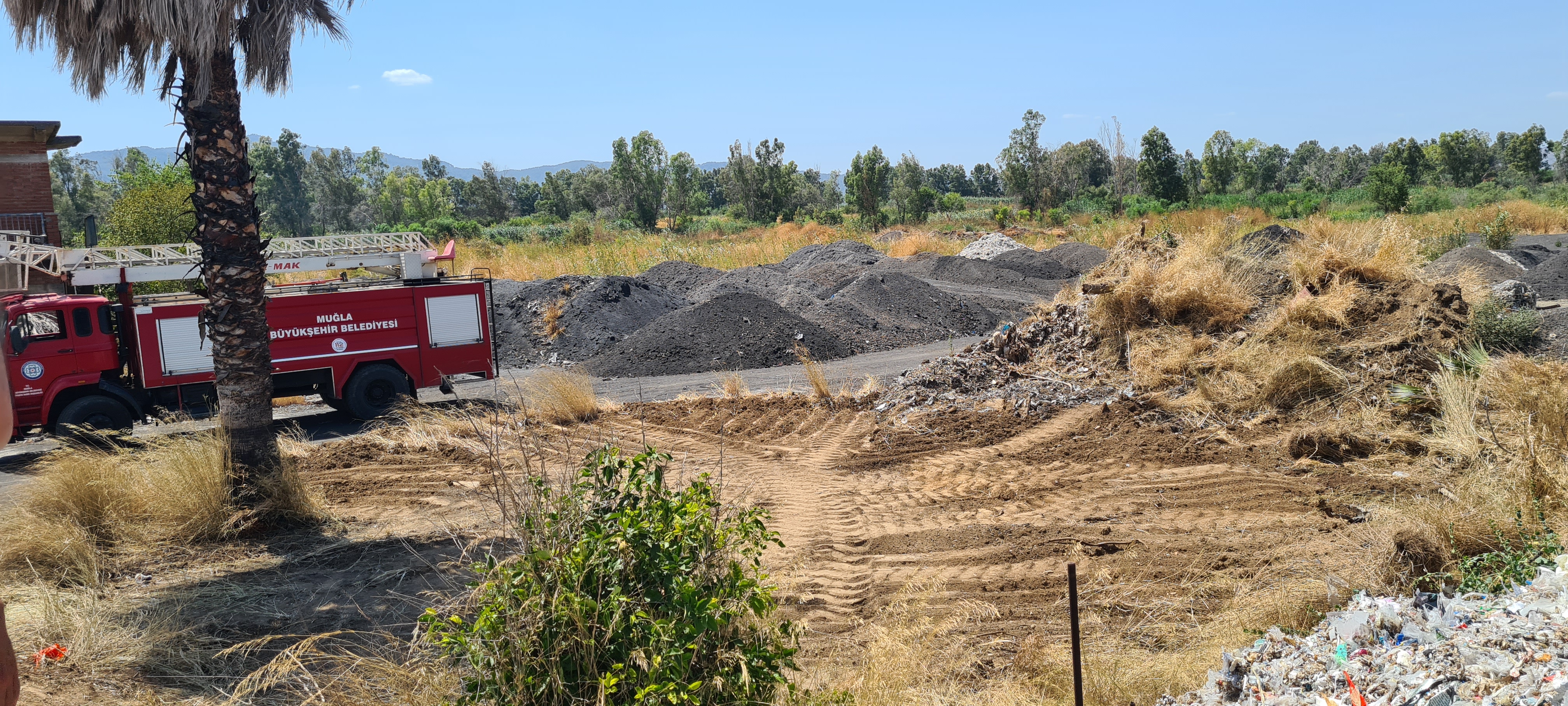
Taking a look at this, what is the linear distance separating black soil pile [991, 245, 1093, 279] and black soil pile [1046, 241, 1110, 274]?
0.17 m

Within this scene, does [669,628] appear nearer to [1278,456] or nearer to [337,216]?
[1278,456]

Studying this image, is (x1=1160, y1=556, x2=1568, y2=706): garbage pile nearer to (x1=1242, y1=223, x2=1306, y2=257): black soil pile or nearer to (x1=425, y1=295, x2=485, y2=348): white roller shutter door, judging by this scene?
(x1=1242, y1=223, x2=1306, y2=257): black soil pile

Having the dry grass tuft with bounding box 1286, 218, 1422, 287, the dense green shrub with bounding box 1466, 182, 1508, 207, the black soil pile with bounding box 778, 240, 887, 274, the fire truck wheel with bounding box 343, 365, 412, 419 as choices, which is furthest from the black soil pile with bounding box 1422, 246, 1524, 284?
the dense green shrub with bounding box 1466, 182, 1508, 207

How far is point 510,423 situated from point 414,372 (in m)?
10.7

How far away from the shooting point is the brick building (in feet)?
99.3

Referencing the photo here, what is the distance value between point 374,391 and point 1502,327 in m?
16.0

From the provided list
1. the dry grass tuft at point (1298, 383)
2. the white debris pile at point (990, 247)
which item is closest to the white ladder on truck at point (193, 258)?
the dry grass tuft at point (1298, 383)

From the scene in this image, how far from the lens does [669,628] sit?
3357 millimetres

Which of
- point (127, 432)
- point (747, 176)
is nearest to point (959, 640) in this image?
point (127, 432)

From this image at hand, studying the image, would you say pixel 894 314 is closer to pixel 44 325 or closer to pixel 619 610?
pixel 44 325

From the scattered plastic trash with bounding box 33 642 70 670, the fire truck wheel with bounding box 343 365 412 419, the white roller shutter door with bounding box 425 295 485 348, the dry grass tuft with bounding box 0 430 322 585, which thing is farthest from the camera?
the white roller shutter door with bounding box 425 295 485 348

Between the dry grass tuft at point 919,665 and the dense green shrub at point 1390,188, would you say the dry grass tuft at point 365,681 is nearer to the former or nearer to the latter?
the dry grass tuft at point 919,665

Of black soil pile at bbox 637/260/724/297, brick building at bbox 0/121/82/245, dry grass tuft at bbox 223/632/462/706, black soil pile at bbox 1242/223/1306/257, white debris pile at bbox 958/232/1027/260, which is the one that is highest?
brick building at bbox 0/121/82/245

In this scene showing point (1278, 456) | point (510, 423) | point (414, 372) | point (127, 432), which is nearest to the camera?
point (510, 423)
